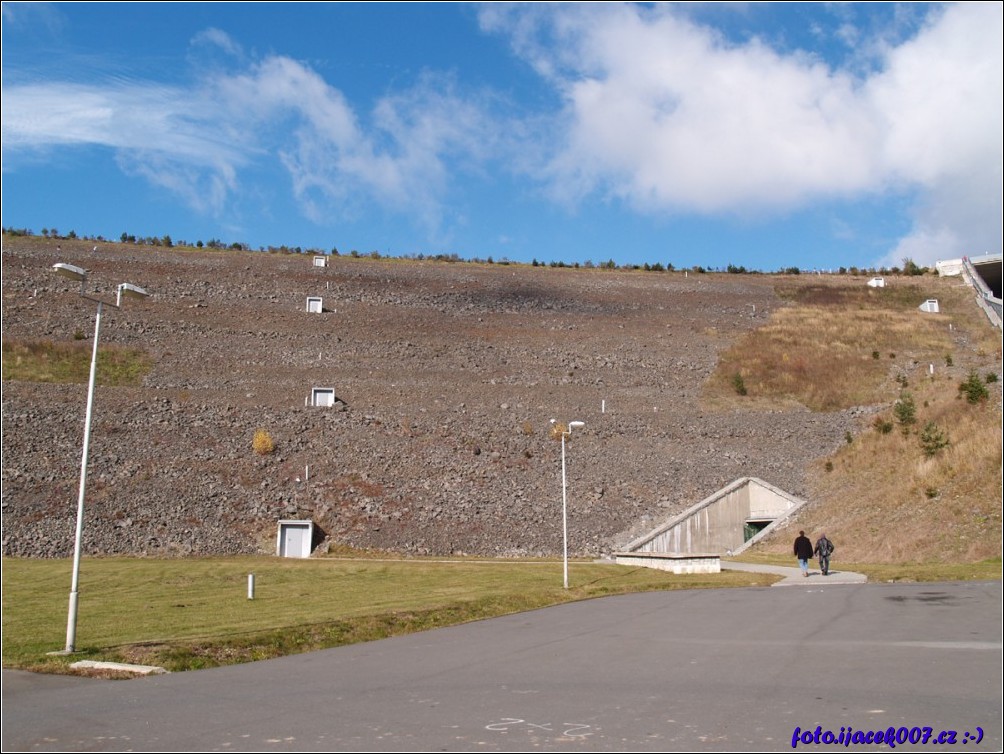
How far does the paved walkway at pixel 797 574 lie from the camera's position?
89.5 ft

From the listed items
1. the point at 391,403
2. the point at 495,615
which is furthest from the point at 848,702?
the point at 391,403

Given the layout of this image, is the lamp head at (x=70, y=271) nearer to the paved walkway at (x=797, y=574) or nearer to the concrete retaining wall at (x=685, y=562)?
the paved walkway at (x=797, y=574)

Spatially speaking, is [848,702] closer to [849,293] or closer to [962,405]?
[962,405]

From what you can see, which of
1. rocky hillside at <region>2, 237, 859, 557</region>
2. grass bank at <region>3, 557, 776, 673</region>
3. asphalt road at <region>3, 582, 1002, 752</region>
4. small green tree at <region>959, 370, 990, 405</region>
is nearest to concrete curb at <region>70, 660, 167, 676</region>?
grass bank at <region>3, 557, 776, 673</region>

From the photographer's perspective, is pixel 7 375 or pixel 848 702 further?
pixel 7 375

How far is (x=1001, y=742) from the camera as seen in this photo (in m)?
7.73

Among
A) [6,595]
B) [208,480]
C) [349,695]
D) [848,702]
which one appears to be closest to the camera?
[848,702]

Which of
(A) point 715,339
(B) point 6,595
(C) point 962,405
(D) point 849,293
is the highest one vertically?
(D) point 849,293

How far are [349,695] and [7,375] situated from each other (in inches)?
2075

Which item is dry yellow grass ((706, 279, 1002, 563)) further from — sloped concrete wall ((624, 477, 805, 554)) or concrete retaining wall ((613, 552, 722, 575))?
concrete retaining wall ((613, 552, 722, 575))

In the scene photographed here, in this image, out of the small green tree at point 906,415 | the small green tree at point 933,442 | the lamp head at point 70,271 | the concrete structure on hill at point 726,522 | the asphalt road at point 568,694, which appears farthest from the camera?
the small green tree at point 906,415

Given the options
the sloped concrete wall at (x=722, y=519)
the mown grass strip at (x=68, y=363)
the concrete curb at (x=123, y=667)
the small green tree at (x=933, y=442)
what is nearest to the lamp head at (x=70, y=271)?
the concrete curb at (x=123, y=667)

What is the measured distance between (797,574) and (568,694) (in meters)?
22.2

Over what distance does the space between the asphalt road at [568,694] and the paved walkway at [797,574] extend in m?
9.82
